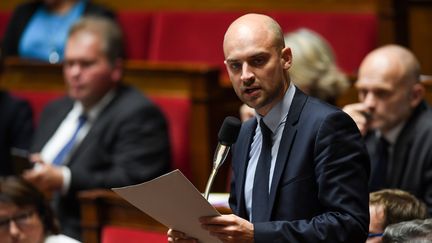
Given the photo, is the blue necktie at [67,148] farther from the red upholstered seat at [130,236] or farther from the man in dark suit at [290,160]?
the man in dark suit at [290,160]

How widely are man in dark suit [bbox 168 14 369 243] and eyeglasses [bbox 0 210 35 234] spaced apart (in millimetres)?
623

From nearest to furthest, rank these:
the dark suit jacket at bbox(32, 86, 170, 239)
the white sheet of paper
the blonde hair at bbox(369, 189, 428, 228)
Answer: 1. the white sheet of paper
2. the blonde hair at bbox(369, 189, 428, 228)
3. the dark suit jacket at bbox(32, 86, 170, 239)

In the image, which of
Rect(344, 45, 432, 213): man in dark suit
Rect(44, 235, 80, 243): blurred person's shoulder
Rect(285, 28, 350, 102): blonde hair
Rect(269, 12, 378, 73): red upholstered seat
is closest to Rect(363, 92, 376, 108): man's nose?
Rect(344, 45, 432, 213): man in dark suit

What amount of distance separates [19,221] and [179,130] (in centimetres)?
63

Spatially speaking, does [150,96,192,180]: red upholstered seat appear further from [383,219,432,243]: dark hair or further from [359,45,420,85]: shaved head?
[383,219,432,243]: dark hair

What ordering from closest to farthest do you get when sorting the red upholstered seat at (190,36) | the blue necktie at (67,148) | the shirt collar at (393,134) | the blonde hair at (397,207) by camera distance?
the blonde hair at (397,207) → the shirt collar at (393,134) → the blue necktie at (67,148) → the red upholstered seat at (190,36)

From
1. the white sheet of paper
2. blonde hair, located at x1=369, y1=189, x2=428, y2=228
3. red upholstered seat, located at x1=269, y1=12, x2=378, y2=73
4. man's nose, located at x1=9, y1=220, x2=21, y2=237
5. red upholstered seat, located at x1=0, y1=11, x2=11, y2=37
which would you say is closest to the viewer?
the white sheet of paper

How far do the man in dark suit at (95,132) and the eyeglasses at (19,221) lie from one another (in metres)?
0.34

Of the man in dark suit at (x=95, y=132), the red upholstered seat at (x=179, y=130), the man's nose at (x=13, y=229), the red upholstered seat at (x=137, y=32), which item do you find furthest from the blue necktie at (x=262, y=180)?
the red upholstered seat at (x=137, y=32)

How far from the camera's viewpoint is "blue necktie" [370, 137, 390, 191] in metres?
1.57

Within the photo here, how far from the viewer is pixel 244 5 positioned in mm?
2379

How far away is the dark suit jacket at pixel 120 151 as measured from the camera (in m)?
1.94

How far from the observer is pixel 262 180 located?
0.99 metres

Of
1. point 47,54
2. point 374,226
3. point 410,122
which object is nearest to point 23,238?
point 374,226
